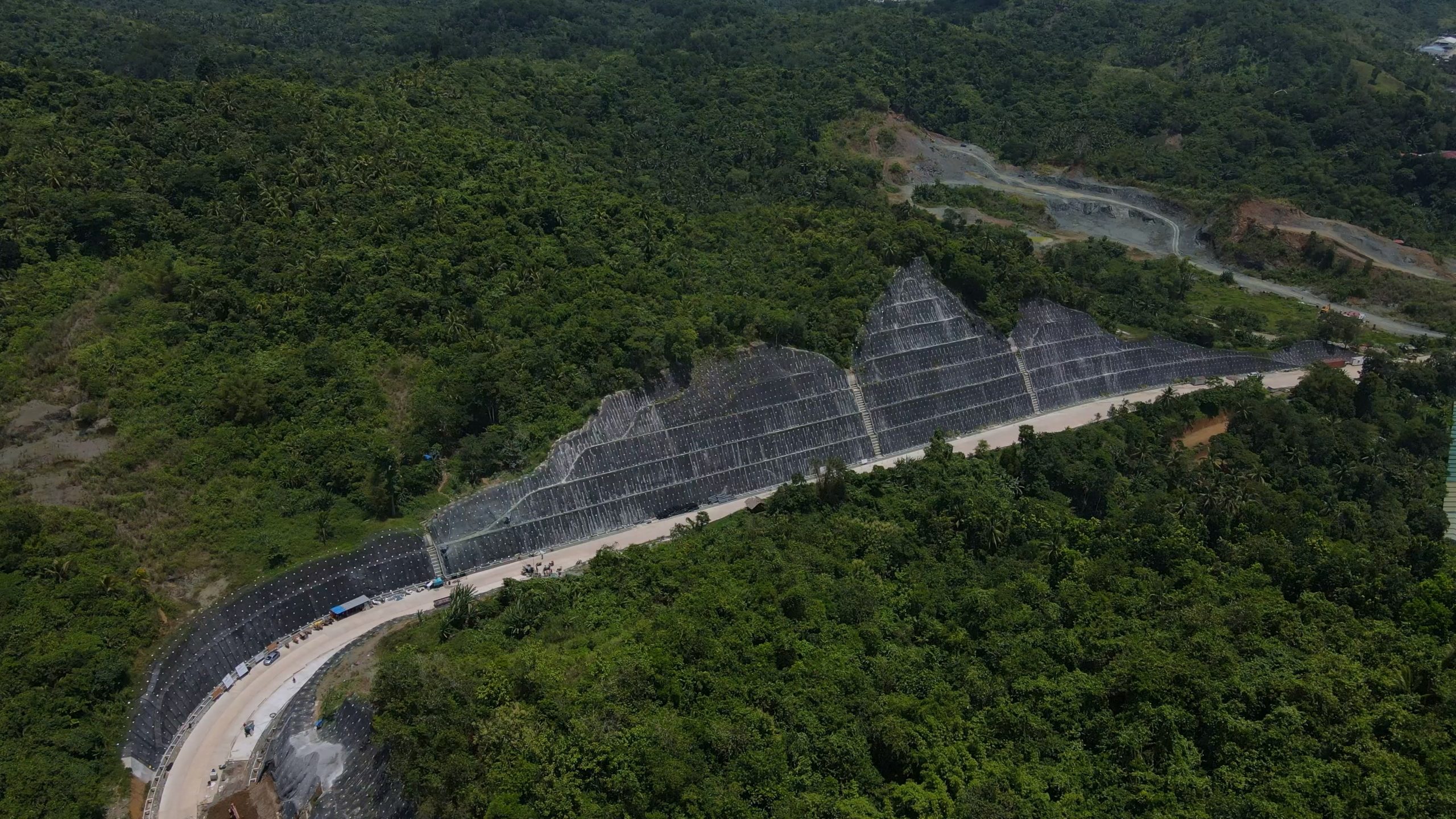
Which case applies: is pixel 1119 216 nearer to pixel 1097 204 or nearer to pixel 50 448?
pixel 1097 204

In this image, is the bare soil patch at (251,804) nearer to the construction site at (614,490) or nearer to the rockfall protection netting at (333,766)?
the construction site at (614,490)

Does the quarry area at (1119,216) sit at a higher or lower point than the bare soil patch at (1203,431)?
higher

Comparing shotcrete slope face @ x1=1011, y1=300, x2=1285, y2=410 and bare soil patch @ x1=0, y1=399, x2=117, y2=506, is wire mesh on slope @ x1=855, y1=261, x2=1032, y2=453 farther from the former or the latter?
bare soil patch @ x1=0, y1=399, x2=117, y2=506


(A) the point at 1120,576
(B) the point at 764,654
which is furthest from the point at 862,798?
(A) the point at 1120,576

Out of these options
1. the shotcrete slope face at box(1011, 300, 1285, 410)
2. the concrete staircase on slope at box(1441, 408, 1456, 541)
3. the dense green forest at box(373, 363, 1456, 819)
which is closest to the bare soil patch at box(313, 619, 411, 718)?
the dense green forest at box(373, 363, 1456, 819)

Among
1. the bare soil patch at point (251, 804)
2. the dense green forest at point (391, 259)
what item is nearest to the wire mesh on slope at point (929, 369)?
the dense green forest at point (391, 259)

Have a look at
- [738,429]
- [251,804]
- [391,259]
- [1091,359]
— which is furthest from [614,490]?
[1091,359]
